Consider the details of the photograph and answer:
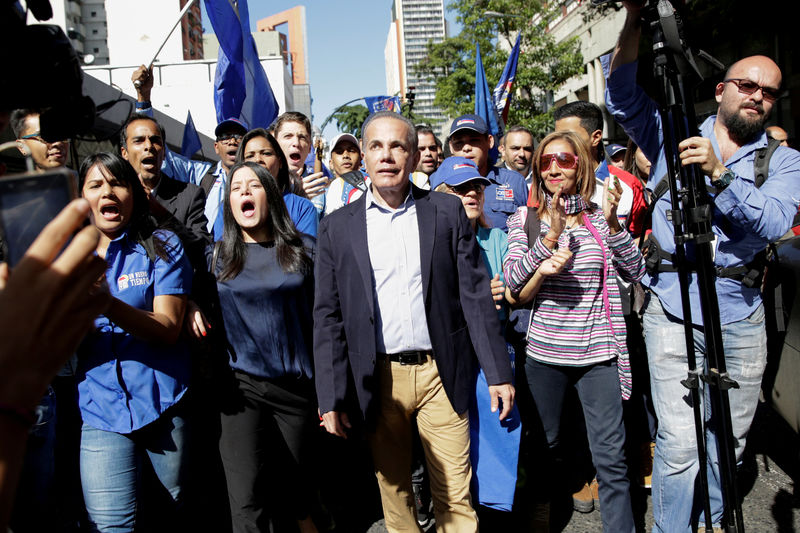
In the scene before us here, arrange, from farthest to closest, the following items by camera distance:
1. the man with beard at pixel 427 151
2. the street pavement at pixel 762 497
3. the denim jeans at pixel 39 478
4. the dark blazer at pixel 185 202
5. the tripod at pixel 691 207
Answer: the man with beard at pixel 427 151, the dark blazer at pixel 185 202, the street pavement at pixel 762 497, the denim jeans at pixel 39 478, the tripod at pixel 691 207

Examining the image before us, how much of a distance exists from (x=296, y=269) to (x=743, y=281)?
2.22 meters

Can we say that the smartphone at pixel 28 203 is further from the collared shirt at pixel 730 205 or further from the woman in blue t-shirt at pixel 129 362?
the collared shirt at pixel 730 205

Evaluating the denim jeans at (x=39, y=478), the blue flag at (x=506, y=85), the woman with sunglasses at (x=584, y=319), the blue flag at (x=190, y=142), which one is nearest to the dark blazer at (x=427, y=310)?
the woman with sunglasses at (x=584, y=319)

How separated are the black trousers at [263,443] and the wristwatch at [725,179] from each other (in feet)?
7.17

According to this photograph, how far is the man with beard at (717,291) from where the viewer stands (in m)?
2.76

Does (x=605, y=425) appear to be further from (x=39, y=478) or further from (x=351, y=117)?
(x=351, y=117)

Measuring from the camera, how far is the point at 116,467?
104 inches

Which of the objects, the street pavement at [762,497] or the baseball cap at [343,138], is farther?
the baseball cap at [343,138]

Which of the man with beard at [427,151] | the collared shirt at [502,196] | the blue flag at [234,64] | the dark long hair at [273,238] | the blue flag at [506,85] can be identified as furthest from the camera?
the blue flag at [506,85]

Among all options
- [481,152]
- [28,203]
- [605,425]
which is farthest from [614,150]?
[28,203]

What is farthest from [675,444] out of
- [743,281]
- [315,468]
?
[315,468]

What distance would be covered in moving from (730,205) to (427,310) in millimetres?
1394

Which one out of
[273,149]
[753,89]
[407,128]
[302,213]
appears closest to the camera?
[753,89]

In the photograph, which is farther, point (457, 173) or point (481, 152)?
point (481, 152)
